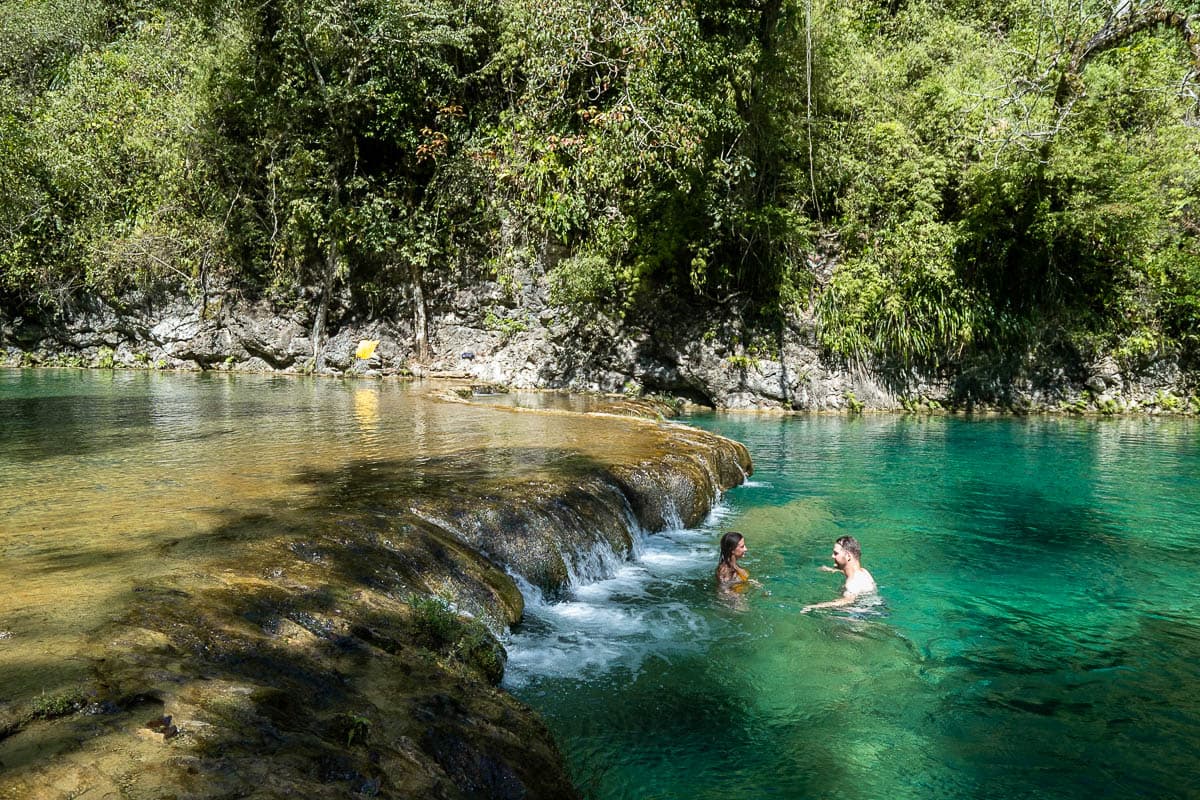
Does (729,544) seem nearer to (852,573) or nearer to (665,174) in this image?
(852,573)

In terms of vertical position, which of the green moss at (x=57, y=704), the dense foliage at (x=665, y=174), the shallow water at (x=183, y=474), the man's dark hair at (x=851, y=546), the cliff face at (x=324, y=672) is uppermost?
the dense foliage at (x=665, y=174)

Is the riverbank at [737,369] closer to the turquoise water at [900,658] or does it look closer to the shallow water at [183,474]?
the shallow water at [183,474]

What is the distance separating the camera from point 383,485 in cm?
594

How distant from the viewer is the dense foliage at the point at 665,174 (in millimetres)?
16000

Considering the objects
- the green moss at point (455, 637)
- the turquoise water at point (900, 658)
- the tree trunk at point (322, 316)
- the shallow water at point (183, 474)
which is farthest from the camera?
the tree trunk at point (322, 316)

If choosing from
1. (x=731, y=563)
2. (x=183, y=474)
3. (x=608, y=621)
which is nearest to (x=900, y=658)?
(x=731, y=563)

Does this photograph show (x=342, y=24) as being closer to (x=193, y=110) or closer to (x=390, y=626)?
(x=193, y=110)

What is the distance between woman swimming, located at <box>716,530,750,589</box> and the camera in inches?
232

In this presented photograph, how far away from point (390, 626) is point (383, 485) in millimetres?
2449

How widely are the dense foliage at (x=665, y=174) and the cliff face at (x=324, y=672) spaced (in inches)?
415

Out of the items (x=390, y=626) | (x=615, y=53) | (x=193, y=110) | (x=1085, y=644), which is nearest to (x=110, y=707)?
(x=390, y=626)

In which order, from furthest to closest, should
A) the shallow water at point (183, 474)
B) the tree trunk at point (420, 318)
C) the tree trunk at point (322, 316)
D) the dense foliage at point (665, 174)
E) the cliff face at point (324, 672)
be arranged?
the tree trunk at point (322, 316) < the tree trunk at point (420, 318) < the dense foliage at point (665, 174) < the shallow water at point (183, 474) < the cliff face at point (324, 672)

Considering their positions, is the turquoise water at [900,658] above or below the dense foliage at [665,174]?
below

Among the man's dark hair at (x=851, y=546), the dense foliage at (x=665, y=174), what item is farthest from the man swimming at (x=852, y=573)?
the dense foliage at (x=665, y=174)
